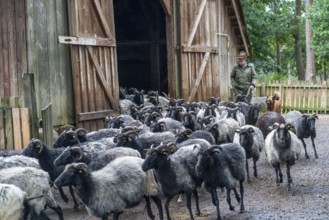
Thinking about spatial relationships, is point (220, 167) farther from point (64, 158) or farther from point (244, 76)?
point (244, 76)

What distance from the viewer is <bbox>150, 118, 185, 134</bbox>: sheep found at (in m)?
11.0

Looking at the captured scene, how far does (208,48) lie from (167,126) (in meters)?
8.91

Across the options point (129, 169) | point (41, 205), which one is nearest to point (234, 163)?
point (129, 169)

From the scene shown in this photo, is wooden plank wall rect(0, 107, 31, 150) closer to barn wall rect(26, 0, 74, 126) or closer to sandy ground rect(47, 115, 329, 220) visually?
sandy ground rect(47, 115, 329, 220)

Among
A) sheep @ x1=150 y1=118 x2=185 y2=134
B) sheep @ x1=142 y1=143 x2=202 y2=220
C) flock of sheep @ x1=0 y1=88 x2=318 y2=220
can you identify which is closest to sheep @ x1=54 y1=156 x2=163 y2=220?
flock of sheep @ x1=0 y1=88 x2=318 y2=220

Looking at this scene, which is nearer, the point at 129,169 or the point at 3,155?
the point at 129,169

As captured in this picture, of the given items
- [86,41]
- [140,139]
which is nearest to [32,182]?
[140,139]

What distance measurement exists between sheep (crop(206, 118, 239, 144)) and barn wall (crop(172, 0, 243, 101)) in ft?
18.3

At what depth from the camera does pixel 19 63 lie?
1173cm

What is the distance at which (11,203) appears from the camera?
19.5 ft

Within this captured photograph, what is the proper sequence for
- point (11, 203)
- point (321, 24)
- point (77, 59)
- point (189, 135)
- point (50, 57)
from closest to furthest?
point (11, 203)
point (189, 135)
point (50, 57)
point (77, 59)
point (321, 24)

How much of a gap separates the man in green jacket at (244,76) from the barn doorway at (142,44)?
420 centimetres

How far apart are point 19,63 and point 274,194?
677cm

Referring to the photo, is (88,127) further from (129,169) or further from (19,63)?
(129,169)
